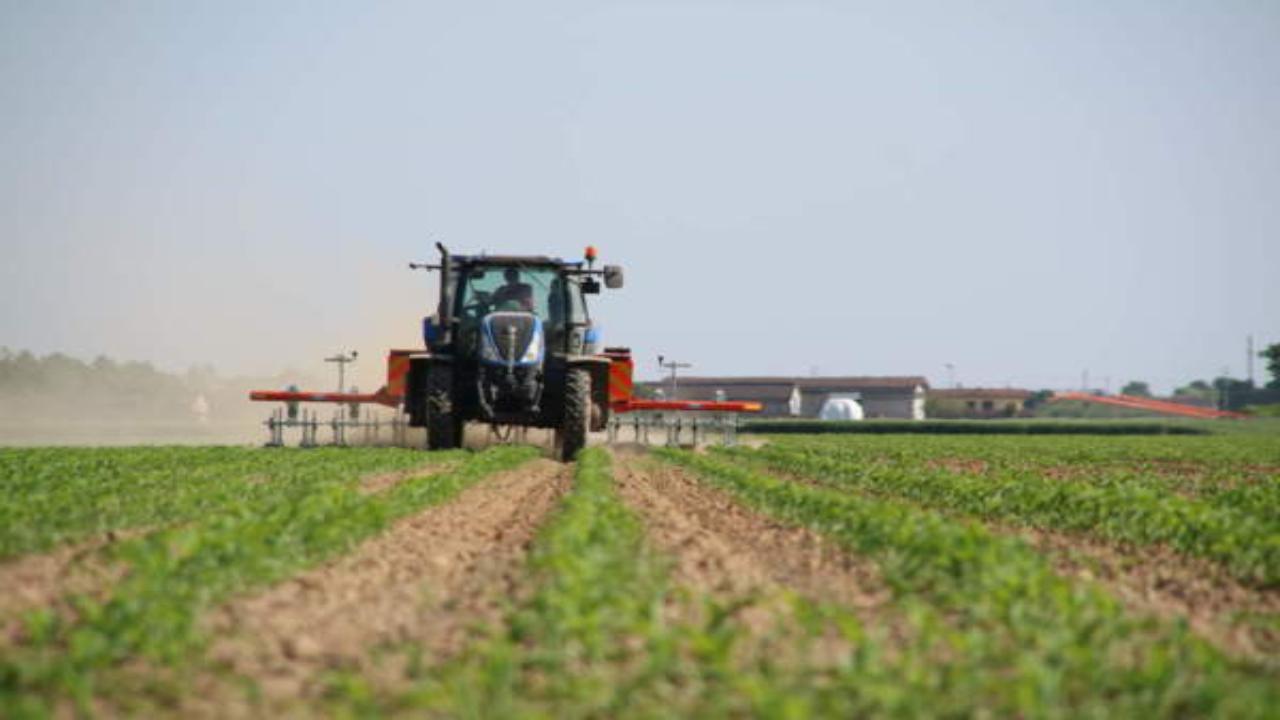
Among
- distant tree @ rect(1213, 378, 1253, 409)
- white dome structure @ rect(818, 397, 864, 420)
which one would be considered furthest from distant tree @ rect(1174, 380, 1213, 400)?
white dome structure @ rect(818, 397, 864, 420)

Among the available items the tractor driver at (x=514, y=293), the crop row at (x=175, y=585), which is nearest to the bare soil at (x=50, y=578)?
the crop row at (x=175, y=585)

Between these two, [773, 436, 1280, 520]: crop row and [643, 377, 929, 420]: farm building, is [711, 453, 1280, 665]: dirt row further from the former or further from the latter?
[643, 377, 929, 420]: farm building

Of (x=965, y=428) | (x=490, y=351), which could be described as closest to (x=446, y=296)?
(x=490, y=351)

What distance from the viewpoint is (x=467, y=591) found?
7992mm

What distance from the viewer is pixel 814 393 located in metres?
107

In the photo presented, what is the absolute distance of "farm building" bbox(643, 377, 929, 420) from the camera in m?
101

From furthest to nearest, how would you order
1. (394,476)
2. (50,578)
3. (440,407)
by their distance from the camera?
(440,407) < (394,476) < (50,578)

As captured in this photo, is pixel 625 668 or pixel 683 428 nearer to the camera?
pixel 625 668

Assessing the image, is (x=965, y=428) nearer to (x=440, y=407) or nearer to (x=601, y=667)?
(x=440, y=407)

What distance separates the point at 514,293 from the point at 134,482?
739 centimetres

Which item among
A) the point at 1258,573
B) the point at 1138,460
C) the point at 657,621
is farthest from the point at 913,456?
the point at 657,621

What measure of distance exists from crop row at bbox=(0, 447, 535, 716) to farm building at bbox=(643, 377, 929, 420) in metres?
87.2

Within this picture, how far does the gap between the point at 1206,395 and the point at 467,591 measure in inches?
6425

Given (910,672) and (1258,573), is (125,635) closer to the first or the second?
(910,672)
